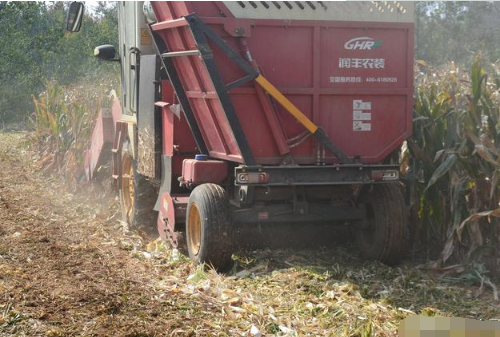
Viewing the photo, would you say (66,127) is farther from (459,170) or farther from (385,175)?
(459,170)

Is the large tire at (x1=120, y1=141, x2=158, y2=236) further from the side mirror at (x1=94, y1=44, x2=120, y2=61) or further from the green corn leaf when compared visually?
the green corn leaf

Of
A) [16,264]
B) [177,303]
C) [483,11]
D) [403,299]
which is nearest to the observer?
[177,303]

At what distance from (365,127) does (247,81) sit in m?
1.21

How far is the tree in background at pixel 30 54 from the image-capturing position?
2569cm

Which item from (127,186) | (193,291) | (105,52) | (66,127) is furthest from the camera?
(66,127)

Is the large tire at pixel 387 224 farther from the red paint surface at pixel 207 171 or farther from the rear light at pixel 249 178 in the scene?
the red paint surface at pixel 207 171

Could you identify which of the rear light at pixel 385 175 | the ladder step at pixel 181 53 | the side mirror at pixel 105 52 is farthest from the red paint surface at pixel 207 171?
the side mirror at pixel 105 52

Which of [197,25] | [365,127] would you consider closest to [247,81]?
[197,25]

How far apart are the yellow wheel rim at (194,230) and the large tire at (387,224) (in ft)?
5.11

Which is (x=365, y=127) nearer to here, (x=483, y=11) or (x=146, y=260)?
(x=146, y=260)

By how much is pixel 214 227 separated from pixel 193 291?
106 centimetres

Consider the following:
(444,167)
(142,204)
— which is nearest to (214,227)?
(444,167)

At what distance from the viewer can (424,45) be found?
30.1m

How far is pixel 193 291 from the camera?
562cm
